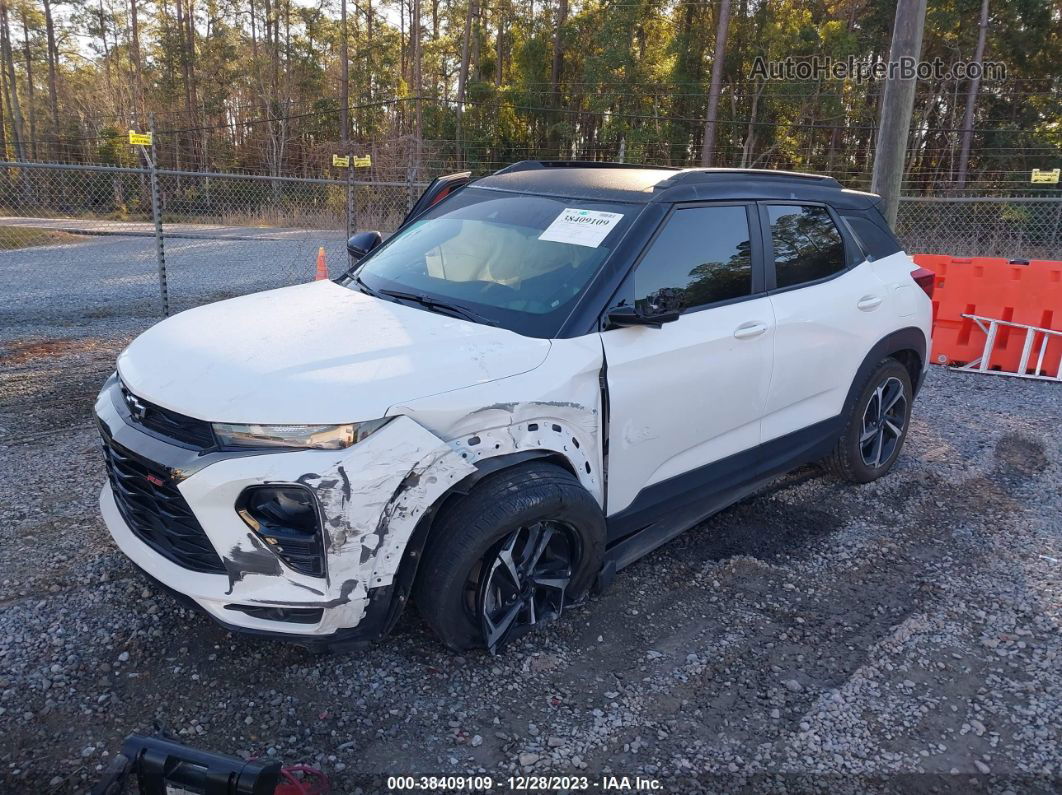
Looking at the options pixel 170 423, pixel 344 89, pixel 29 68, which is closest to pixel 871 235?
pixel 170 423

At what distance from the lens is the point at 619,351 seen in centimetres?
316

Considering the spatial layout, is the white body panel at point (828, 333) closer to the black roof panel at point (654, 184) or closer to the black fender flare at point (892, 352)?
the black fender flare at point (892, 352)

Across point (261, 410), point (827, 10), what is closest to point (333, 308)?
point (261, 410)

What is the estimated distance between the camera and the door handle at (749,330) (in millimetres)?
3641

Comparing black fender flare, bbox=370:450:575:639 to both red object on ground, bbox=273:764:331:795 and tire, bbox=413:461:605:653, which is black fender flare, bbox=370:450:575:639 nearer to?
tire, bbox=413:461:605:653

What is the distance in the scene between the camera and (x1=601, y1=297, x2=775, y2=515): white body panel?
126 inches

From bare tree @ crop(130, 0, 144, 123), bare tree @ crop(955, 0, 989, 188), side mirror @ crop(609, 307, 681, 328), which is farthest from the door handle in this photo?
bare tree @ crop(130, 0, 144, 123)

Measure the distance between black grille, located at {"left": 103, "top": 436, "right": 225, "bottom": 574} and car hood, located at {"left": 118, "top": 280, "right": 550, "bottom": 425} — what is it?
0.83ft

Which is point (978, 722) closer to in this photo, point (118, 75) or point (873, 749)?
point (873, 749)

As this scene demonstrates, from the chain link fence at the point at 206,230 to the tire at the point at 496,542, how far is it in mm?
6636

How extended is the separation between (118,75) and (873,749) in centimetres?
5030

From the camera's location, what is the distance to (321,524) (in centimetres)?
249

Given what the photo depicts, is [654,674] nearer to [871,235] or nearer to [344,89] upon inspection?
[871,235]

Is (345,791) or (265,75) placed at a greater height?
(265,75)
